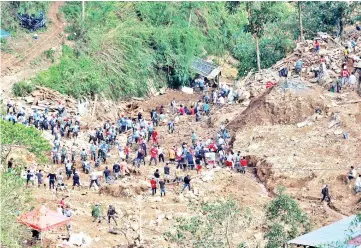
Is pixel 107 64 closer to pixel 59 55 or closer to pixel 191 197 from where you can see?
pixel 59 55

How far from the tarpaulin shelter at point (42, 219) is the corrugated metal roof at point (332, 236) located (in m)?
7.79

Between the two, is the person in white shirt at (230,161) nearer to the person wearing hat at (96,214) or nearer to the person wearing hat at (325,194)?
the person wearing hat at (325,194)

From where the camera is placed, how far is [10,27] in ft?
184

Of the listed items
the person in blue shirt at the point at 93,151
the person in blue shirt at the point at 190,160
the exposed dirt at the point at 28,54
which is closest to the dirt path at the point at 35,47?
the exposed dirt at the point at 28,54

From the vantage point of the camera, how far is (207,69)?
188 feet

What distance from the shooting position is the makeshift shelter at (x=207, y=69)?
56562 mm

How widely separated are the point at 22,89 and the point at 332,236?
961 inches

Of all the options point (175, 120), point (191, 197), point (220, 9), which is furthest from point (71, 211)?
point (220, 9)

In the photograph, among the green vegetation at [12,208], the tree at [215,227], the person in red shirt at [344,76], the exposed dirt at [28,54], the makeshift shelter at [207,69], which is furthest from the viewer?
the makeshift shelter at [207,69]

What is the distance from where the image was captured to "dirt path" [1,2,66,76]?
52.2 meters

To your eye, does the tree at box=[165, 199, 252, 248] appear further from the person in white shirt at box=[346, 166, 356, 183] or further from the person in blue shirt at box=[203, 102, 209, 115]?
the person in blue shirt at box=[203, 102, 209, 115]

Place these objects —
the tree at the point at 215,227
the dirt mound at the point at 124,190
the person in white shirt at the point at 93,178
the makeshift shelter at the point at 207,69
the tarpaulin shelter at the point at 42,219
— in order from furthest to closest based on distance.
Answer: the makeshift shelter at the point at 207,69
the person in white shirt at the point at 93,178
the dirt mound at the point at 124,190
the tarpaulin shelter at the point at 42,219
the tree at the point at 215,227

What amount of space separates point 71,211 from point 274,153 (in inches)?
375

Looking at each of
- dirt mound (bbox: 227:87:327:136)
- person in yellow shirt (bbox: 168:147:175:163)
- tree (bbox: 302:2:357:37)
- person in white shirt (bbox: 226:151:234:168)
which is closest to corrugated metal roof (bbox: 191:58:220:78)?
tree (bbox: 302:2:357:37)
